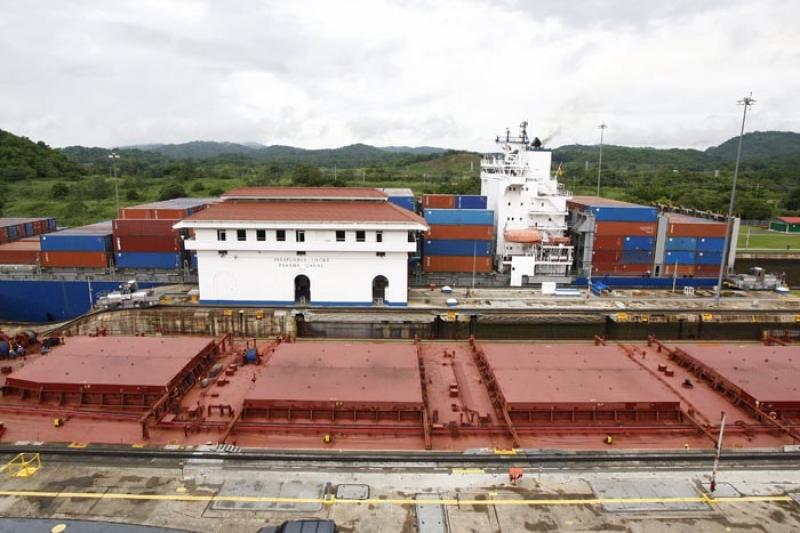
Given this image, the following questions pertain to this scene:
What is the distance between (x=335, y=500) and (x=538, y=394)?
847 centimetres

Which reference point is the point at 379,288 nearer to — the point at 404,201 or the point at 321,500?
the point at 404,201

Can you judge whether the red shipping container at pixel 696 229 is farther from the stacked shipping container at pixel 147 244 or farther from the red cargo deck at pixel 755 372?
the stacked shipping container at pixel 147 244

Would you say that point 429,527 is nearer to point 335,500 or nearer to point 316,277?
point 335,500

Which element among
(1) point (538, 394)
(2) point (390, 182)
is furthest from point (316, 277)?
(2) point (390, 182)

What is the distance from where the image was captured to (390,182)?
10675cm

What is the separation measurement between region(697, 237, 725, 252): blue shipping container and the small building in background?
4090 centimetres

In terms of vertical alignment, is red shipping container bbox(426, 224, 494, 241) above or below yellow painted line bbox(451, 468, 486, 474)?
above

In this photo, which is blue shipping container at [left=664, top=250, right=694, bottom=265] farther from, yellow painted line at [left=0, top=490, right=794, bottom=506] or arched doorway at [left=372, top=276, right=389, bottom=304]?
yellow painted line at [left=0, top=490, right=794, bottom=506]

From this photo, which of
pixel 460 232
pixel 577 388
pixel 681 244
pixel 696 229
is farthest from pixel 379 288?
pixel 696 229

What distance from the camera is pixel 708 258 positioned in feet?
114

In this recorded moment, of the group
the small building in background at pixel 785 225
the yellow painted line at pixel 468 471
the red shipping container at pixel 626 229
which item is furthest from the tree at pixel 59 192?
the small building in background at pixel 785 225

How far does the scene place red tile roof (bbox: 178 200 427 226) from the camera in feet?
92.6

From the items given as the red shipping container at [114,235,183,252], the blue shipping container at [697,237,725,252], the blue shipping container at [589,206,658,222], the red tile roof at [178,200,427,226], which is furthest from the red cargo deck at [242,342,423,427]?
the blue shipping container at [697,237,725,252]

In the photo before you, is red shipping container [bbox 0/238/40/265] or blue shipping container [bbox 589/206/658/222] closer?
blue shipping container [bbox 589/206/658/222]
